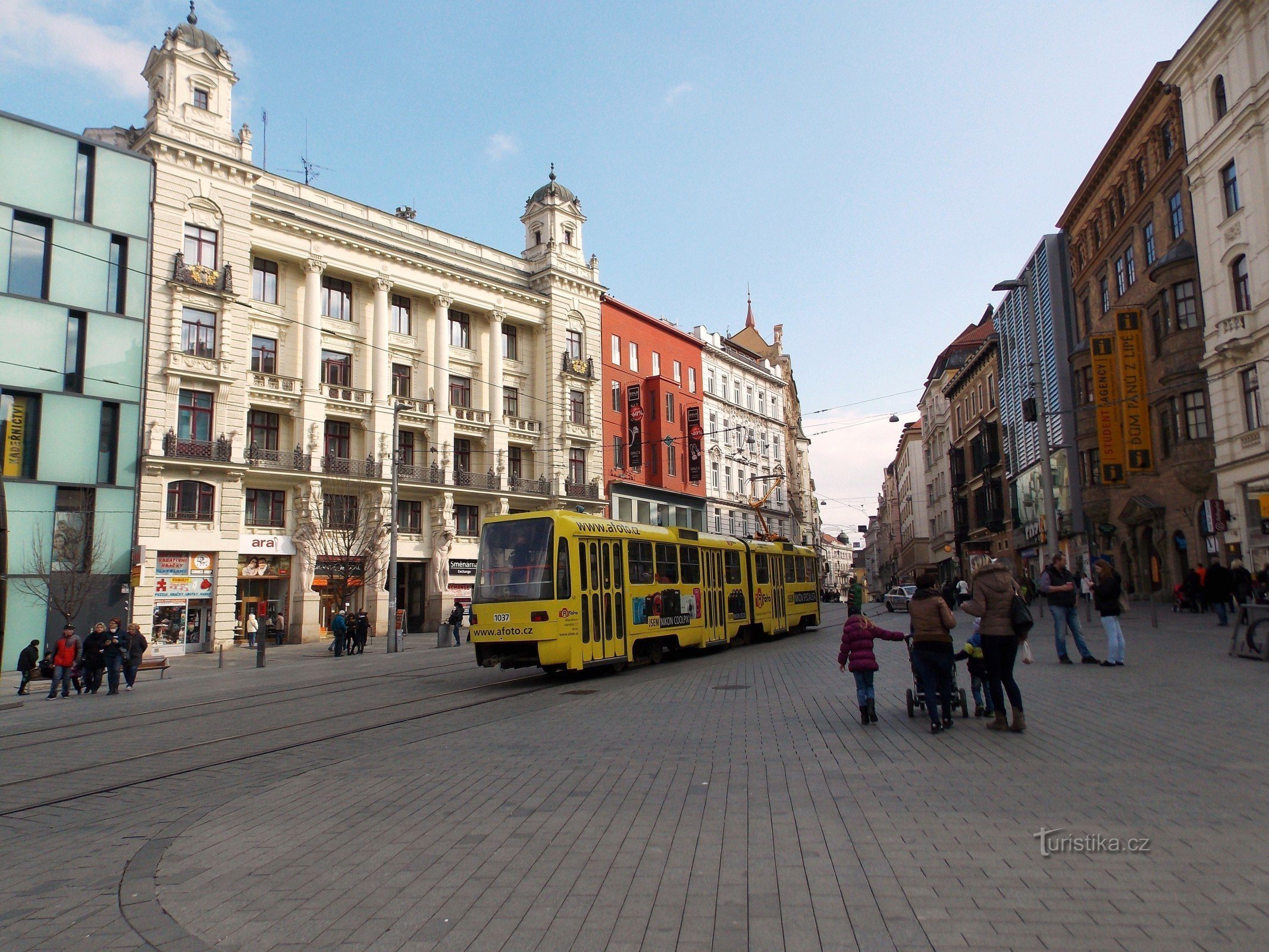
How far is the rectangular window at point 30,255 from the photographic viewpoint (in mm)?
30812

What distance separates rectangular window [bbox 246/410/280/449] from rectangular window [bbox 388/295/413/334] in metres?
7.94

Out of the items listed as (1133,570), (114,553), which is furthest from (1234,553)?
(114,553)

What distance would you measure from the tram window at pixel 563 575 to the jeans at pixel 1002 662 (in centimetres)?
882

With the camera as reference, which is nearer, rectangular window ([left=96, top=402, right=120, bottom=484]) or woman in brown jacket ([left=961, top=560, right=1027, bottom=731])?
woman in brown jacket ([left=961, top=560, right=1027, bottom=731])

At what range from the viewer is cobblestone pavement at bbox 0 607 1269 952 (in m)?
4.60

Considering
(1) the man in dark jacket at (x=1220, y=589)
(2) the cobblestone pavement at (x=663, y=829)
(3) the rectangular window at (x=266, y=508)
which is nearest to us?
(2) the cobblestone pavement at (x=663, y=829)

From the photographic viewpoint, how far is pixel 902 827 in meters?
6.10

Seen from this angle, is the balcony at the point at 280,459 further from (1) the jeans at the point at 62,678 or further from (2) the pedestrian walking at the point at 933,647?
(2) the pedestrian walking at the point at 933,647

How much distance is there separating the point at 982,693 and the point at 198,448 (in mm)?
32435

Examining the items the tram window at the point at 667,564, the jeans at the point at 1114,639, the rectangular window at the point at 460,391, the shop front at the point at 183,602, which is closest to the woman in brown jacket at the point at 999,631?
the jeans at the point at 1114,639

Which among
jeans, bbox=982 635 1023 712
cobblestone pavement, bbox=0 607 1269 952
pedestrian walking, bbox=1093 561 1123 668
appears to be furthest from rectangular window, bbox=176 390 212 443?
jeans, bbox=982 635 1023 712

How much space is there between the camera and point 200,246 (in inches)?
1431

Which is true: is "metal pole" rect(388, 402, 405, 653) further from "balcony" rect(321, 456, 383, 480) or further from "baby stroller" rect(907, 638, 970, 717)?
"baby stroller" rect(907, 638, 970, 717)

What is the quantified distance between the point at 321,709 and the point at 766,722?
8.02 m
